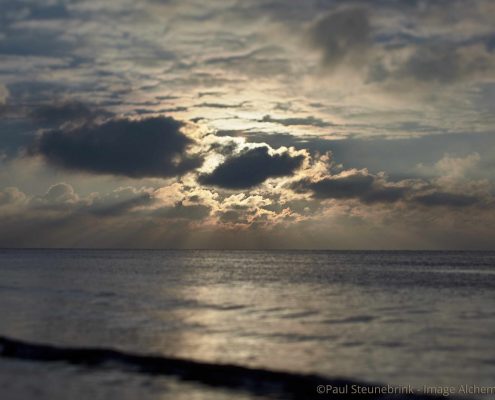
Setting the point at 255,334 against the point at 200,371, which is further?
the point at 255,334

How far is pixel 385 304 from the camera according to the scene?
51.9 m

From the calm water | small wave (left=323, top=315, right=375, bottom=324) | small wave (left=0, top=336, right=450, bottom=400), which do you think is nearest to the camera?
small wave (left=0, top=336, right=450, bottom=400)

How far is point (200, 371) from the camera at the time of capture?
23000mm

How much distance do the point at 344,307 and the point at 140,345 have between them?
979 inches

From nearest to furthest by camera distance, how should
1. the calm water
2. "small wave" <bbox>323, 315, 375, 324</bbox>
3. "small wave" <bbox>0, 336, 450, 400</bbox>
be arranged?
"small wave" <bbox>0, 336, 450, 400</bbox> → the calm water → "small wave" <bbox>323, 315, 375, 324</bbox>

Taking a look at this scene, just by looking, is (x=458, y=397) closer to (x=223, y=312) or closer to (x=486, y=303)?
(x=223, y=312)

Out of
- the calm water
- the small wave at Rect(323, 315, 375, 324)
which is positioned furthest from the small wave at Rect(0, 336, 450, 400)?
the small wave at Rect(323, 315, 375, 324)

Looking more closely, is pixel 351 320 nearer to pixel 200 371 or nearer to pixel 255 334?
pixel 255 334

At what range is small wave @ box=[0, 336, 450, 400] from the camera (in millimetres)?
20500

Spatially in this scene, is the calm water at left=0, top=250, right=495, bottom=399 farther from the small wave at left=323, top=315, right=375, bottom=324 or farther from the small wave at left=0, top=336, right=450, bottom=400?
the small wave at left=0, top=336, right=450, bottom=400

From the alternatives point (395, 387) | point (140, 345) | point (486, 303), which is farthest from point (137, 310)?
point (486, 303)

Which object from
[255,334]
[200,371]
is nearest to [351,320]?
[255,334]

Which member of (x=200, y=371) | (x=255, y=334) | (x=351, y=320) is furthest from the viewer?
(x=351, y=320)

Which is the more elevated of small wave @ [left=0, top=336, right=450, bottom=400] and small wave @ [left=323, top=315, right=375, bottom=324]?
small wave @ [left=0, top=336, right=450, bottom=400]
